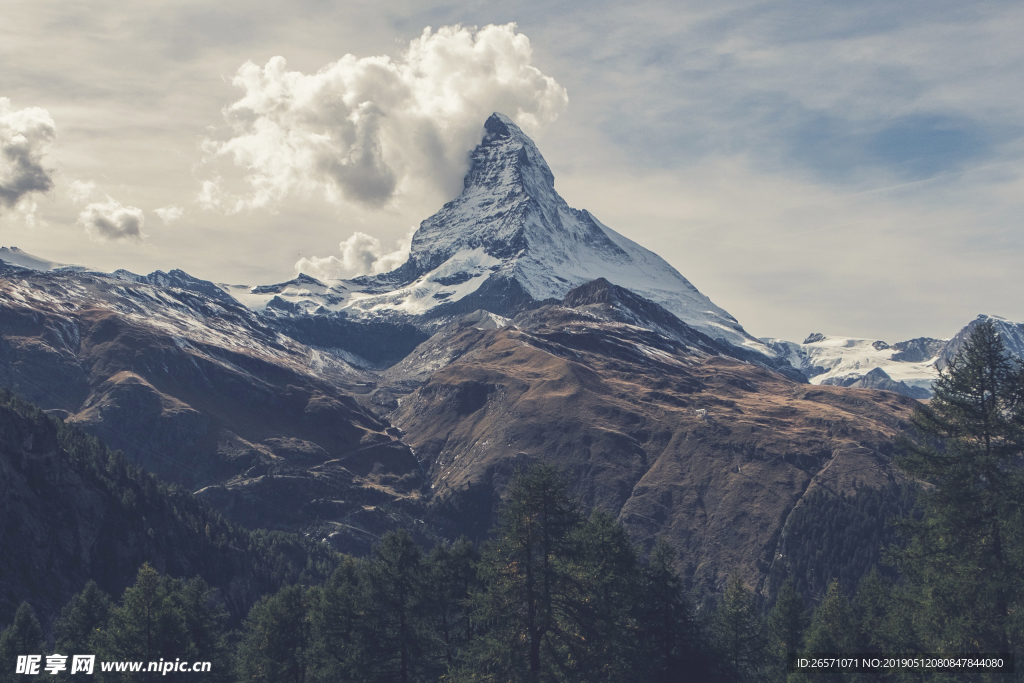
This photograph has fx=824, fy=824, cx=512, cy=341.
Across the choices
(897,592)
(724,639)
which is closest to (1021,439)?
(897,592)

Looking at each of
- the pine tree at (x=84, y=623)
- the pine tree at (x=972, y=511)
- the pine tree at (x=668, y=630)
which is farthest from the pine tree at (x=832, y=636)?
the pine tree at (x=84, y=623)

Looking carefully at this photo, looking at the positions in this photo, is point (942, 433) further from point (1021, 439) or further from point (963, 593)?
point (963, 593)

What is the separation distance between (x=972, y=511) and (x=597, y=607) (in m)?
21.0

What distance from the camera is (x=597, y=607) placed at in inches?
1943

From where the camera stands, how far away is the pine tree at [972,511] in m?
40.1

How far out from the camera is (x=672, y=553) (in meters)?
71.2

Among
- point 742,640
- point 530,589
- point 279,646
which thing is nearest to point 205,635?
point 279,646

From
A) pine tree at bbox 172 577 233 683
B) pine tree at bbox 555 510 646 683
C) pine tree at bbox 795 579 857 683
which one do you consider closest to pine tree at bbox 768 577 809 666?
pine tree at bbox 795 579 857 683

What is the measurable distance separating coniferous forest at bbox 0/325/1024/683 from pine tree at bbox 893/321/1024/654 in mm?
74

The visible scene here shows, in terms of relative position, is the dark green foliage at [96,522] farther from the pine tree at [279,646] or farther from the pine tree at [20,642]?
the pine tree at [279,646]

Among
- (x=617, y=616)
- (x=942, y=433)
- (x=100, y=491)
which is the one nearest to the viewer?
(x=942, y=433)

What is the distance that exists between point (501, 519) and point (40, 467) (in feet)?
516

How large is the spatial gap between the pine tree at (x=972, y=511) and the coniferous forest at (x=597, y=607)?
74mm

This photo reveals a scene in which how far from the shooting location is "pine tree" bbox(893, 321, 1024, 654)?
40125 mm
